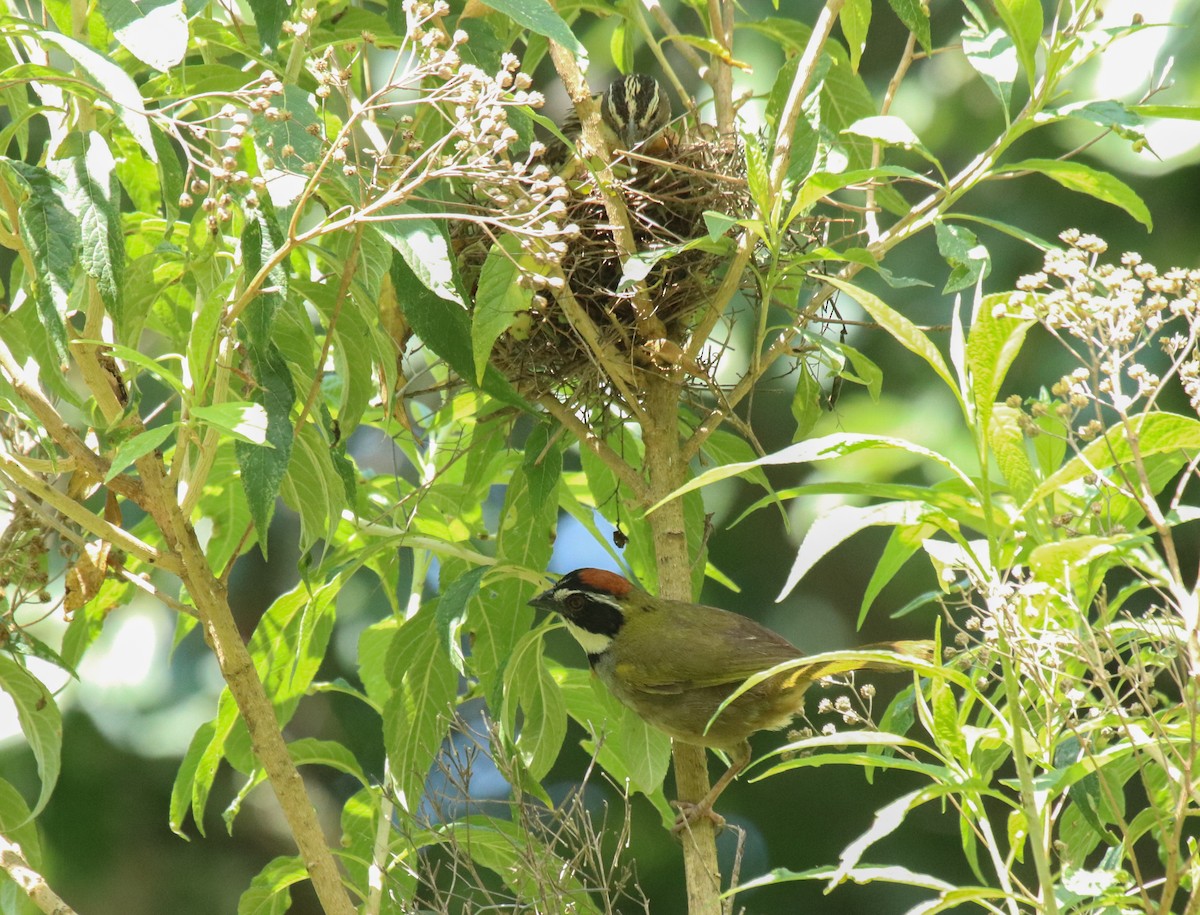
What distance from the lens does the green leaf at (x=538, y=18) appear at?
2125 mm

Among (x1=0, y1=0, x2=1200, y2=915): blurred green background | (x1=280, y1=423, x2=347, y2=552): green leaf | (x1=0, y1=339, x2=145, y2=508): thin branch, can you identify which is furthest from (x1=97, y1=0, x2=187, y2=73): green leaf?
(x1=0, y1=0, x2=1200, y2=915): blurred green background

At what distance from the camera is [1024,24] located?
238cm

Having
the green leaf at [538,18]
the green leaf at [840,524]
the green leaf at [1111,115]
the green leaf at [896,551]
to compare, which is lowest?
the green leaf at [896,551]

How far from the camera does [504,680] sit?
2.89 meters

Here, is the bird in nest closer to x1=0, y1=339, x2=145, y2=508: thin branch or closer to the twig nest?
the twig nest

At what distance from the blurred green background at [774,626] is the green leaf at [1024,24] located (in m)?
2.60

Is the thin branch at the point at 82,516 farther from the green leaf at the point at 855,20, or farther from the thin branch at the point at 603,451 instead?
the green leaf at the point at 855,20

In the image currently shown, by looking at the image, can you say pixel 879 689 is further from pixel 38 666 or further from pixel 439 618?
pixel 439 618

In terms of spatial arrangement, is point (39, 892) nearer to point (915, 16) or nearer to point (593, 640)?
point (593, 640)

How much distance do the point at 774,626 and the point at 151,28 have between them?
565 centimetres

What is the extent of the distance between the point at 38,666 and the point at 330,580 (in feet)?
5.25

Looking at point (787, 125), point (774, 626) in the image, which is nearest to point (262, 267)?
point (787, 125)

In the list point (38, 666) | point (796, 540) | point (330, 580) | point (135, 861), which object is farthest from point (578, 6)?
point (135, 861)

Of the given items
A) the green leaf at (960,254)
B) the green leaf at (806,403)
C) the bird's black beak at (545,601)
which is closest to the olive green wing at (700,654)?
the bird's black beak at (545,601)
